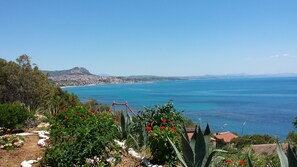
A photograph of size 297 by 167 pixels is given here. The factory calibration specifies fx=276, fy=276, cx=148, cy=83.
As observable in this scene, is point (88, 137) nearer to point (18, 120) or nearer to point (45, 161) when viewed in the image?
point (45, 161)

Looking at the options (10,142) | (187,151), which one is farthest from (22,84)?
(187,151)

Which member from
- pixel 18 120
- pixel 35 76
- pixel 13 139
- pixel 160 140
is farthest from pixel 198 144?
pixel 35 76

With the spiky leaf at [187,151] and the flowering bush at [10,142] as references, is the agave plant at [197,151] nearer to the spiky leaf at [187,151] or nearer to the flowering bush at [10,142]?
the spiky leaf at [187,151]

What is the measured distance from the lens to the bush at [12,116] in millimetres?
7246

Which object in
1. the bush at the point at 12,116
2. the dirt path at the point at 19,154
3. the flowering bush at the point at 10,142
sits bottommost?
the dirt path at the point at 19,154

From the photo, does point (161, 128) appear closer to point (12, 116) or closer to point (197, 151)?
point (197, 151)

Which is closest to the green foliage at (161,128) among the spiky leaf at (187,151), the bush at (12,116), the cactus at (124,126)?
the cactus at (124,126)

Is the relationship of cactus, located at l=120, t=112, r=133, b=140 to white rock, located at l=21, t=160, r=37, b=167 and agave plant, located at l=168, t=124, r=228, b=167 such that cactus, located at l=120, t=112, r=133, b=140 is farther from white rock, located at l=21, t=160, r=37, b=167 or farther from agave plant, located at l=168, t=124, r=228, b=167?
agave plant, located at l=168, t=124, r=228, b=167

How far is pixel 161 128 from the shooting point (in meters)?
4.83

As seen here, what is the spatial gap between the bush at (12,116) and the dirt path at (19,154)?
1.68 metres

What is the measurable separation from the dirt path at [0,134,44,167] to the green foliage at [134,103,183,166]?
216 centimetres

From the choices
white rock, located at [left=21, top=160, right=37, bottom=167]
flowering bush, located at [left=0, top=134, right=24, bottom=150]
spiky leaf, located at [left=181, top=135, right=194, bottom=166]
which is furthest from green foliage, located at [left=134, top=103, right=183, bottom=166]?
flowering bush, located at [left=0, top=134, right=24, bottom=150]

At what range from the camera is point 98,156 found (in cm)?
436

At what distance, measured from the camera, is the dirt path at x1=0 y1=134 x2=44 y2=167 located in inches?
195
